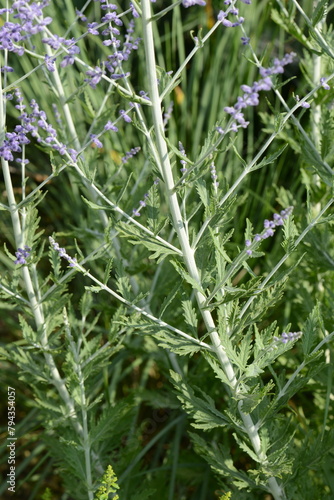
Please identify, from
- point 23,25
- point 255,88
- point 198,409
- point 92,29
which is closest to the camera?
point 255,88

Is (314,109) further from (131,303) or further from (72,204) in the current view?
(72,204)

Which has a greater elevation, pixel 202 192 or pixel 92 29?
pixel 92 29

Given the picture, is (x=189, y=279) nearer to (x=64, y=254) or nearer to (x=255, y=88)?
(x=64, y=254)

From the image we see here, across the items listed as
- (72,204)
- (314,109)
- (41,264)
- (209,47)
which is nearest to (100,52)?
(209,47)

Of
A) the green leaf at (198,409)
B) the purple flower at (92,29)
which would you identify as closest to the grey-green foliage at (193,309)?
the green leaf at (198,409)

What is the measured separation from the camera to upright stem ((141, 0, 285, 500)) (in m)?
1.35

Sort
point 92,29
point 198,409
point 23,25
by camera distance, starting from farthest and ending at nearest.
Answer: point 198,409, point 92,29, point 23,25

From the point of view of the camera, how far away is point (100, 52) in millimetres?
3604

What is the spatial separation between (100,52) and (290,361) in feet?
7.52

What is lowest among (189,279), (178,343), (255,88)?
(178,343)

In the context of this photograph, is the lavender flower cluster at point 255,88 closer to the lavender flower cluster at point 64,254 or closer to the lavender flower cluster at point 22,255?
the lavender flower cluster at point 64,254

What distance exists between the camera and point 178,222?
152 centimetres

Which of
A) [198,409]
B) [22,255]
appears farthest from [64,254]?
[198,409]

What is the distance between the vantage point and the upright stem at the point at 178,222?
135 centimetres
